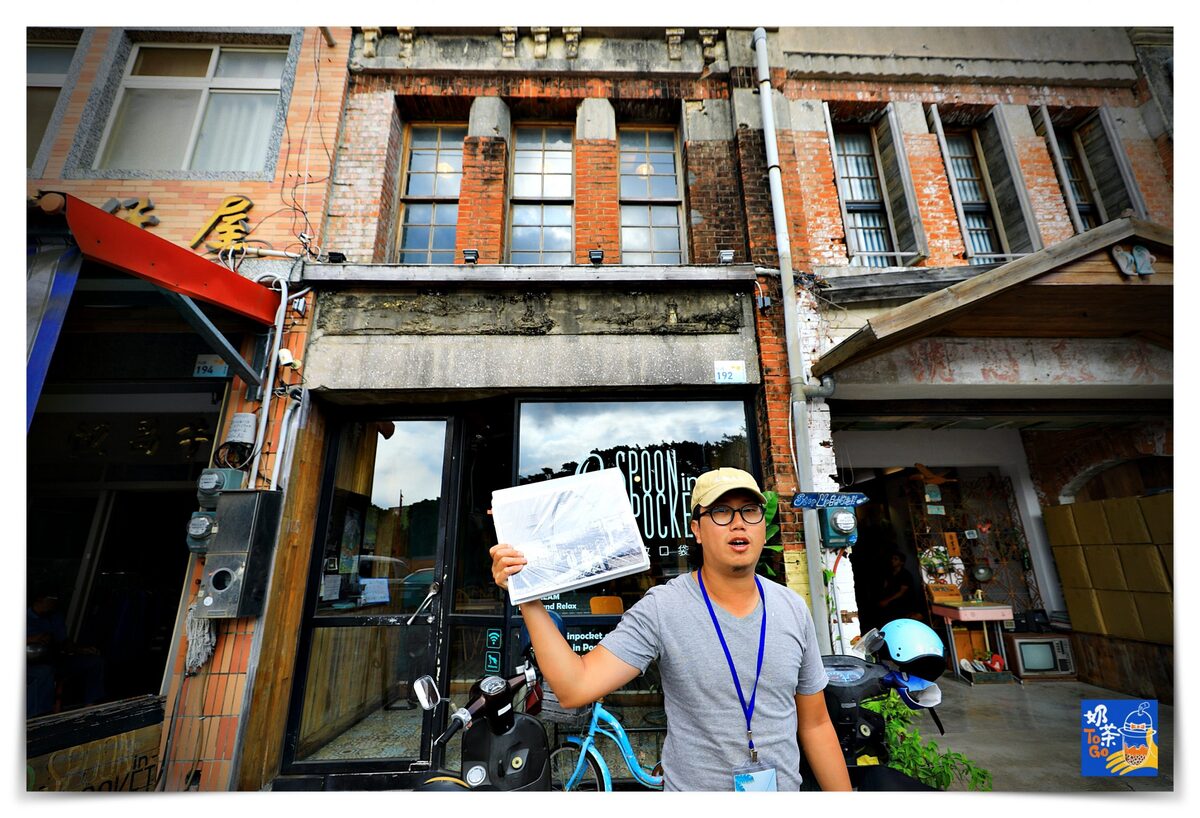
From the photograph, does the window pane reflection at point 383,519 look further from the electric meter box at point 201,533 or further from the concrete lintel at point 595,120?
the concrete lintel at point 595,120

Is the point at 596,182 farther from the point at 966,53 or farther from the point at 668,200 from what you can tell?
the point at 966,53

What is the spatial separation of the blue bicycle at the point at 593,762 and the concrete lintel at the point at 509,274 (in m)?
4.00

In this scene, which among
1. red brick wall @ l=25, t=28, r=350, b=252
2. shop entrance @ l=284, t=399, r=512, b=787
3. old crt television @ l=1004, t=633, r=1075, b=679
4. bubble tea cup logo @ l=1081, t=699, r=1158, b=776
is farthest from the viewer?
old crt television @ l=1004, t=633, r=1075, b=679

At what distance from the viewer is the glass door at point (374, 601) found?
471cm

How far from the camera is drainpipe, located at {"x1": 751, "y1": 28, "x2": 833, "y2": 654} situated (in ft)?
14.4

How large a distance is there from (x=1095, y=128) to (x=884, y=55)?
119 inches

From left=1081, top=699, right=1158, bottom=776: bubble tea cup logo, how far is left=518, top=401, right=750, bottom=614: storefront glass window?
3.06 metres

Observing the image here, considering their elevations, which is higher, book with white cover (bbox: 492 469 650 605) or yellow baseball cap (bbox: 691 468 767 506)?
yellow baseball cap (bbox: 691 468 767 506)

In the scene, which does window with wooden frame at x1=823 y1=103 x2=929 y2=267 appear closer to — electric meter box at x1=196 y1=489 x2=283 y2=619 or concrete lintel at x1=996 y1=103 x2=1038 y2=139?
concrete lintel at x1=996 y1=103 x2=1038 y2=139

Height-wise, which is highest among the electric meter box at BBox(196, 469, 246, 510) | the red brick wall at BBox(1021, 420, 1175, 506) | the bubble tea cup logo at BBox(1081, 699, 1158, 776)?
the red brick wall at BBox(1021, 420, 1175, 506)

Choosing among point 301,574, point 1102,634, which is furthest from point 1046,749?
point 301,574

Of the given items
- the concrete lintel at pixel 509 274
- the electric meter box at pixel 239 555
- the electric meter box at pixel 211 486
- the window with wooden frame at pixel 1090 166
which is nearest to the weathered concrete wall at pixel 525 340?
the concrete lintel at pixel 509 274

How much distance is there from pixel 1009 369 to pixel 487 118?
6.60 metres

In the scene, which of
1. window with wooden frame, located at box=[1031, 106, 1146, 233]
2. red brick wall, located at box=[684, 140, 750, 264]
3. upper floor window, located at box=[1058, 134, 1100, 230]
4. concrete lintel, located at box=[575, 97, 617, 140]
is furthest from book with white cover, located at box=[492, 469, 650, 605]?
upper floor window, located at box=[1058, 134, 1100, 230]
